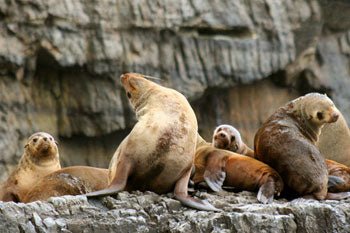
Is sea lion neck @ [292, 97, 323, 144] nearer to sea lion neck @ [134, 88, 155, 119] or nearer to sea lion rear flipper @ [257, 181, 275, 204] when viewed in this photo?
sea lion rear flipper @ [257, 181, 275, 204]

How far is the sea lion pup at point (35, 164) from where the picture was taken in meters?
12.7

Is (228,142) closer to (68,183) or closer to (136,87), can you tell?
(136,87)

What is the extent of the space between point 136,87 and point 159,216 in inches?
72.0

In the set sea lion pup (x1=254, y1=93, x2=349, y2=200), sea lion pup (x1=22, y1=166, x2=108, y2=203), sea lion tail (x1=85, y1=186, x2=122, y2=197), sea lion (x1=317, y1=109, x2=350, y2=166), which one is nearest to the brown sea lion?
sea lion pup (x1=254, y1=93, x2=349, y2=200)

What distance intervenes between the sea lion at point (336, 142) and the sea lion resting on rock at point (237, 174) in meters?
2.26

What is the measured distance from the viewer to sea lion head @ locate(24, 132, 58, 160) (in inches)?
504

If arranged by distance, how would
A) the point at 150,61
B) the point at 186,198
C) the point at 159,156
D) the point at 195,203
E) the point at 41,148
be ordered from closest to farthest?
the point at 195,203
the point at 186,198
the point at 159,156
the point at 41,148
the point at 150,61

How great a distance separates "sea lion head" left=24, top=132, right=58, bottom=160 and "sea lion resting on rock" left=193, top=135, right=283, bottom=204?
2067mm

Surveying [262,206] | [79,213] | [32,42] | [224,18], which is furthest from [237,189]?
[224,18]

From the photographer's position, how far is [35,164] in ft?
42.2

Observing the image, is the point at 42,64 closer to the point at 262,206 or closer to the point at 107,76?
the point at 107,76

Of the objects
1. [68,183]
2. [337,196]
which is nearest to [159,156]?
[68,183]

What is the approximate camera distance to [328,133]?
13.5m

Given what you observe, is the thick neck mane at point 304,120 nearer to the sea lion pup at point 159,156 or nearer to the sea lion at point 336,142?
the sea lion pup at point 159,156
